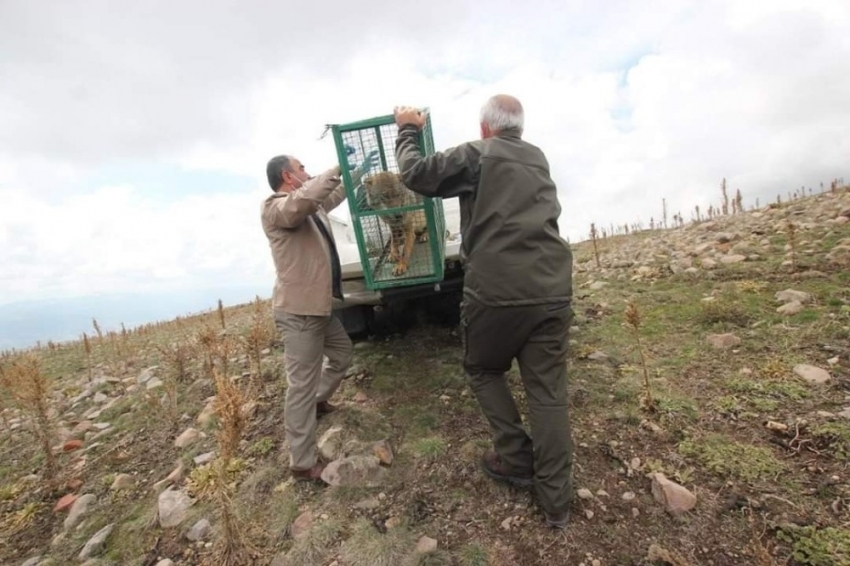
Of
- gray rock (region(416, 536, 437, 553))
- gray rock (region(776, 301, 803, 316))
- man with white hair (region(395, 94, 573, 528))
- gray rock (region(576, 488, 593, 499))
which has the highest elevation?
man with white hair (region(395, 94, 573, 528))

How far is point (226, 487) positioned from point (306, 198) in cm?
183

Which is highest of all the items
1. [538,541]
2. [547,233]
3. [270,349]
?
[547,233]

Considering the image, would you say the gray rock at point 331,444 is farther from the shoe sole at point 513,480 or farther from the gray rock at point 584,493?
the gray rock at point 584,493

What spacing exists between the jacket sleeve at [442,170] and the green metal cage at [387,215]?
60 cm

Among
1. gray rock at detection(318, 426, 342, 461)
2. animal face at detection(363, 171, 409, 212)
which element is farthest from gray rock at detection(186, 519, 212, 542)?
animal face at detection(363, 171, 409, 212)

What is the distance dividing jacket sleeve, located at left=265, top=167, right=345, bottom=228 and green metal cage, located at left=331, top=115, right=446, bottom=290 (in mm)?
414

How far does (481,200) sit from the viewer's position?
2572 millimetres

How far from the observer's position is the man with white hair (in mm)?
2492

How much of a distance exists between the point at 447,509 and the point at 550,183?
210 cm

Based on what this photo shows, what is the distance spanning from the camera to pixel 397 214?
11.8 ft

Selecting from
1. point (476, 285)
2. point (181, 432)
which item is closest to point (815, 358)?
point (476, 285)

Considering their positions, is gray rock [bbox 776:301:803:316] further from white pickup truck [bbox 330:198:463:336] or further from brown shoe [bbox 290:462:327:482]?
brown shoe [bbox 290:462:327:482]

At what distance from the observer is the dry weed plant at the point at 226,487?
2486mm

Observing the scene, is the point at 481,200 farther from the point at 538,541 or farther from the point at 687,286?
the point at 687,286
